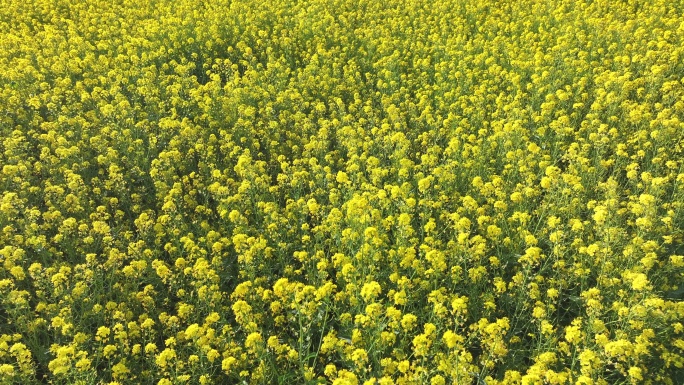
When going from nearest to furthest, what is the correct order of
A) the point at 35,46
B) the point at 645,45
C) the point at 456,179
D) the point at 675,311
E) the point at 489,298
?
the point at 675,311 < the point at 489,298 < the point at 456,179 < the point at 645,45 < the point at 35,46

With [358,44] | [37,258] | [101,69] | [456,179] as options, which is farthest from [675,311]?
[101,69]

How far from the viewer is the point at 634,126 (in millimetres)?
6773

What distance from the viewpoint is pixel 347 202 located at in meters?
4.81

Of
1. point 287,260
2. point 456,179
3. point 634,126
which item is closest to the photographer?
point 287,260

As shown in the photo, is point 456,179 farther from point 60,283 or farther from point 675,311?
point 60,283

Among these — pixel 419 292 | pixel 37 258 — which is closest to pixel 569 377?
pixel 419 292

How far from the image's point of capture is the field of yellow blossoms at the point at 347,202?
3889mm

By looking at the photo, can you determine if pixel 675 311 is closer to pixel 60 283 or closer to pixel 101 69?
pixel 60 283

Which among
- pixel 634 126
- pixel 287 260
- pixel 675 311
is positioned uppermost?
pixel 634 126

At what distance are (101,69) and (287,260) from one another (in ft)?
19.1

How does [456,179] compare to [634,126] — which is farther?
[634,126]

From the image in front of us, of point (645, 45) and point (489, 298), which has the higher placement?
point (645, 45)

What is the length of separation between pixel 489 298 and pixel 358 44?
294 inches

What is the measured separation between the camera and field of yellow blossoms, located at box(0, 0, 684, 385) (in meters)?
3.89
